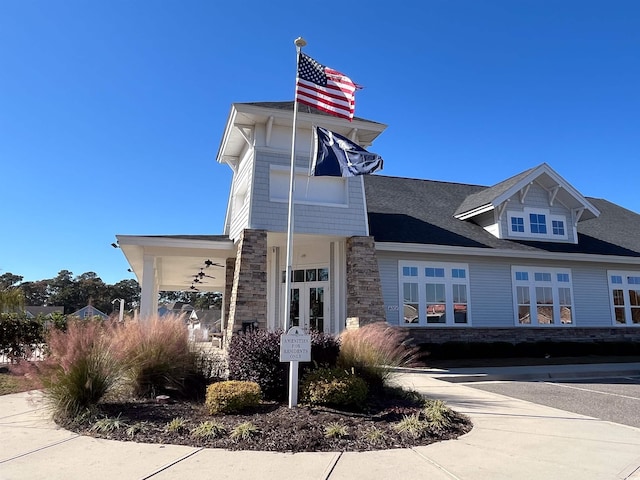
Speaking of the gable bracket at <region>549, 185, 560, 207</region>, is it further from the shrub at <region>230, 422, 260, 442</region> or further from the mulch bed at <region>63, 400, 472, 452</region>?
the shrub at <region>230, 422, 260, 442</region>

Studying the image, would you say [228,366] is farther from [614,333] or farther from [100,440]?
[614,333]

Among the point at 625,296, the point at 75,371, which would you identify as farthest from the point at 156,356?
the point at 625,296

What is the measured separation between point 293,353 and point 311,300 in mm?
8823

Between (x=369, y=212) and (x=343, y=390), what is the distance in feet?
37.6

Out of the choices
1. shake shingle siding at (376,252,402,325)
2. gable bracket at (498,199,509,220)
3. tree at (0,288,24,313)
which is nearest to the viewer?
tree at (0,288,24,313)

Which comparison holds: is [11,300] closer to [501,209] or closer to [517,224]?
[501,209]

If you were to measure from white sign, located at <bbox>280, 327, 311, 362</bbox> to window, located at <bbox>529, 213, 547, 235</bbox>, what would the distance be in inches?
555

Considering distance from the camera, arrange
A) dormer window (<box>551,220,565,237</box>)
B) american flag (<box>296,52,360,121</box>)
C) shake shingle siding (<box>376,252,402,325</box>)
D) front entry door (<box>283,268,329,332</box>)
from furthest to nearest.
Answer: dormer window (<box>551,220,565,237</box>)
front entry door (<box>283,268,329,332</box>)
shake shingle siding (<box>376,252,402,325</box>)
american flag (<box>296,52,360,121</box>)

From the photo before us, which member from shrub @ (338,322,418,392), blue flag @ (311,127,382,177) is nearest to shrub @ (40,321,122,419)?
shrub @ (338,322,418,392)

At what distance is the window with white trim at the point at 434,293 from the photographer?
15.8 meters

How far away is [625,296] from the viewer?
61.6 ft

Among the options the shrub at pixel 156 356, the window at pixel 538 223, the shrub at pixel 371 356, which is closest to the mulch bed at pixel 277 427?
the shrub at pixel 156 356

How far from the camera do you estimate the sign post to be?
23.3 feet

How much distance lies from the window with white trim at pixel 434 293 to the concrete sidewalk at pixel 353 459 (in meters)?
9.27
